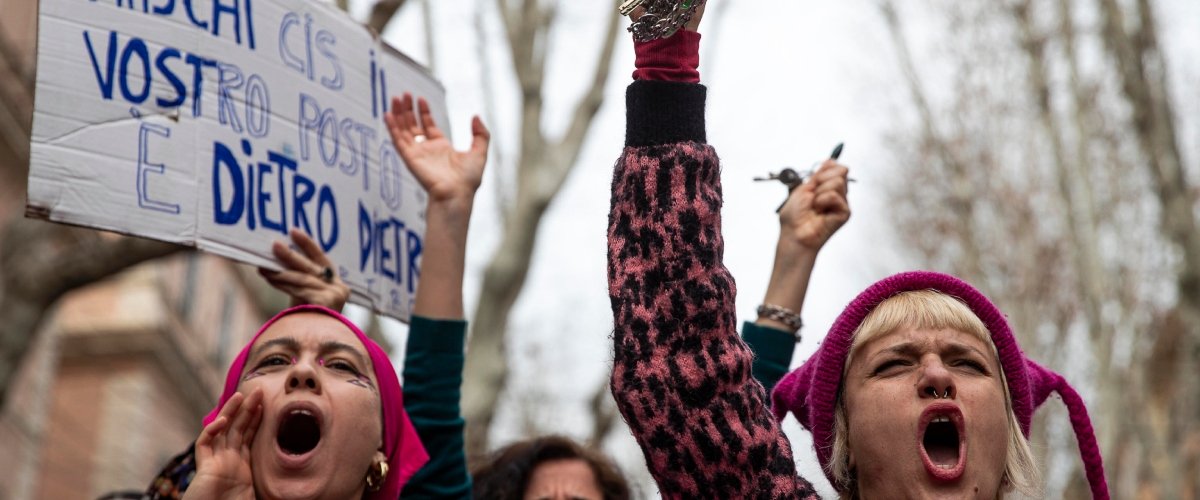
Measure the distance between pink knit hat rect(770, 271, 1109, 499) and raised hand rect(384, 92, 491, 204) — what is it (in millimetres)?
1347

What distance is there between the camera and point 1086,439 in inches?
112

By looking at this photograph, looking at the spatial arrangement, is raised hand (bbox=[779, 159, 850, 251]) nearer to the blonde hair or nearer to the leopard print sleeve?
the blonde hair

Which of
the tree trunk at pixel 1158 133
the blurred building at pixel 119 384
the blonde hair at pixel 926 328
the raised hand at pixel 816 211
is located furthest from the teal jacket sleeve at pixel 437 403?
the blurred building at pixel 119 384

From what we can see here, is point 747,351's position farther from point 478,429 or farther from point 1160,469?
point 1160,469

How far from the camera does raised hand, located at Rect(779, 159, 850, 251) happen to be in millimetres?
3568

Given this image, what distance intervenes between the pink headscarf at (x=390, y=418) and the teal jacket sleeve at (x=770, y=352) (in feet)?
2.65

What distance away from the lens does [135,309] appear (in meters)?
23.1

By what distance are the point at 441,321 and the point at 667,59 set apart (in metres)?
1.48

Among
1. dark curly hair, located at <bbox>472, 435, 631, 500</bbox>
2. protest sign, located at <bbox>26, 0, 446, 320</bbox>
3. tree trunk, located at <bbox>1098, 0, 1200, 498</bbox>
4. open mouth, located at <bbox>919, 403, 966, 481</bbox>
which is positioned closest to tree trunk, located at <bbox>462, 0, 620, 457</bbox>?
tree trunk, located at <bbox>1098, 0, 1200, 498</bbox>

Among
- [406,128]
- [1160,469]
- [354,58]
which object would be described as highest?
[354,58]

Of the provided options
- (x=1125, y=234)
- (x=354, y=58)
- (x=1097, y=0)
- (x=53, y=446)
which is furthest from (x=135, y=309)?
(x=354, y=58)

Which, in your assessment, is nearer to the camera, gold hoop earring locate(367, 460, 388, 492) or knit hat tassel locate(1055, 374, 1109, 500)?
knit hat tassel locate(1055, 374, 1109, 500)

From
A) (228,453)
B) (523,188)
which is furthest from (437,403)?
(523,188)

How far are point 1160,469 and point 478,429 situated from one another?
811 centimetres
